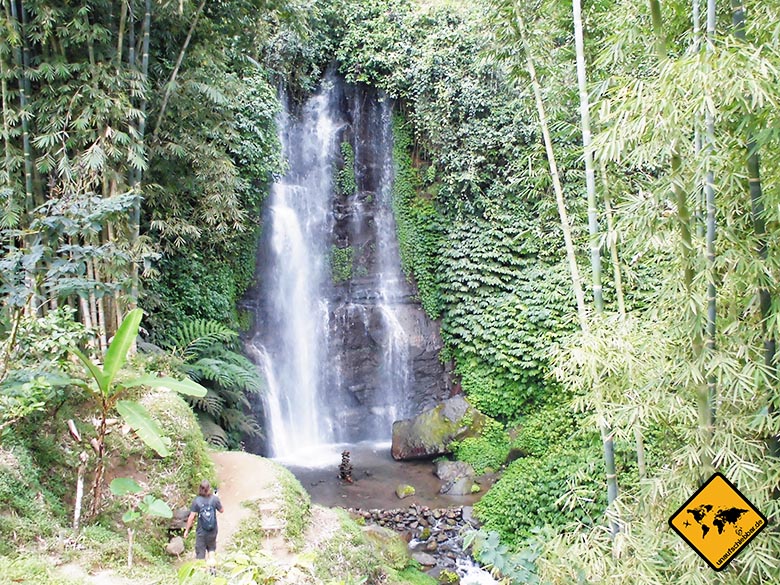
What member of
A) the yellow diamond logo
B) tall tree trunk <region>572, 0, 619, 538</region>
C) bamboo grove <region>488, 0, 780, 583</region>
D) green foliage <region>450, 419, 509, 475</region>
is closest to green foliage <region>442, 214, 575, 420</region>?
green foliage <region>450, 419, 509, 475</region>

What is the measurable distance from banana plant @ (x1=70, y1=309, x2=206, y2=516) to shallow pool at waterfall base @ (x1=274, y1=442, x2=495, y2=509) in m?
4.16

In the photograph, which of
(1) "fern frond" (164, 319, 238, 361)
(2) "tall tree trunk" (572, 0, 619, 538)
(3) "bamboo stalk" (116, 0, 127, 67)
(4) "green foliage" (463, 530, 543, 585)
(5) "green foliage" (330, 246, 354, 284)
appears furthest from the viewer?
(5) "green foliage" (330, 246, 354, 284)

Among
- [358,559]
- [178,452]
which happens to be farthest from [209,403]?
[358,559]

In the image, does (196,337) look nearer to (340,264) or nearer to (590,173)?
(340,264)

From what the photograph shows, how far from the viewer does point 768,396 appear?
2.51m

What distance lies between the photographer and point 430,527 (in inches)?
293

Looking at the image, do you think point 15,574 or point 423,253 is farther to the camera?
point 423,253

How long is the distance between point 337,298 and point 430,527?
5071 mm

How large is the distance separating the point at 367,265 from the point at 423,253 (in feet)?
4.09

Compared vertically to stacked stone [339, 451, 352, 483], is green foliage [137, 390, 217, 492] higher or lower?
higher

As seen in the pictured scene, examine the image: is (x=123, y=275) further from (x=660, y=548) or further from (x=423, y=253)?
(x=423, y=253)

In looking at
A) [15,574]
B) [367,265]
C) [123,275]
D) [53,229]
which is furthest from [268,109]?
[15,574]

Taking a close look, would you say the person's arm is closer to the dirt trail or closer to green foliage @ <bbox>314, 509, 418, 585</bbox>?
the dirt trail

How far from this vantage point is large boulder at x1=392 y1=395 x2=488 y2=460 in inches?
370
